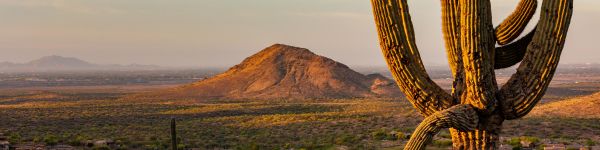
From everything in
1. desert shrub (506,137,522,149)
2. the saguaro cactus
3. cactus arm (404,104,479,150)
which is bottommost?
desert shrub (506,137,522,149)

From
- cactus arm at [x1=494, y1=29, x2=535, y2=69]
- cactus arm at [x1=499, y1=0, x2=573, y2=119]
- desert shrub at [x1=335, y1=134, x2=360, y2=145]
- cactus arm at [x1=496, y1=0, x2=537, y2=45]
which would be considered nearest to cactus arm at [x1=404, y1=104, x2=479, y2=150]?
cactus arm at [x1=499, y1=0, x2=573, y2=119]

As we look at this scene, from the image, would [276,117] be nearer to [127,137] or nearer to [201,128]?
[201,128]

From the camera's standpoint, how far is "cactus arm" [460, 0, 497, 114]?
7816 millimetres

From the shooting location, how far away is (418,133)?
26.7ft

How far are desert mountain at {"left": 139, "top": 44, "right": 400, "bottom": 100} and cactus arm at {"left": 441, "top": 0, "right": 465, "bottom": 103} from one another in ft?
207

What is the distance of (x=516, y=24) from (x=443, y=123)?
7.21ft

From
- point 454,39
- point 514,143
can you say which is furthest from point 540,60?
point 514,143

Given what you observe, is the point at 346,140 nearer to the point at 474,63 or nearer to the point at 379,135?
the point at 379,135

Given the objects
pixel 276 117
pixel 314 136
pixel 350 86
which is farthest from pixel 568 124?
pixel 350 86

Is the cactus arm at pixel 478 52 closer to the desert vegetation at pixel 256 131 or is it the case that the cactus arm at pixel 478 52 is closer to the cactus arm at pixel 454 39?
the cactus arm at pixel 454 39

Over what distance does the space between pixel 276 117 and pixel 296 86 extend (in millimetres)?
36587

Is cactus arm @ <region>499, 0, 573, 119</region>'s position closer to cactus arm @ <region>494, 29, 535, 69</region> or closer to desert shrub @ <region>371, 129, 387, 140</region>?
cactus arm @ <region>494, 29, 535, 69</region>

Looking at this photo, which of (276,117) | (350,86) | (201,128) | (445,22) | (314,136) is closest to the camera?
(445,22)

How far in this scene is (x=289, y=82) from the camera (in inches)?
3127
